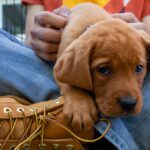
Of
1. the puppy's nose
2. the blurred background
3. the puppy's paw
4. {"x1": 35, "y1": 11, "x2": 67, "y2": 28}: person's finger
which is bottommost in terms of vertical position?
the blurred background

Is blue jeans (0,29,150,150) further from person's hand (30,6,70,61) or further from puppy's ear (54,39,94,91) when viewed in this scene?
puppy's ear (54,39,94,91)

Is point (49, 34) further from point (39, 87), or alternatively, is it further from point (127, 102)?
point (127, 102)

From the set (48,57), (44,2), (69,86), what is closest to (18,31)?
(44,2)

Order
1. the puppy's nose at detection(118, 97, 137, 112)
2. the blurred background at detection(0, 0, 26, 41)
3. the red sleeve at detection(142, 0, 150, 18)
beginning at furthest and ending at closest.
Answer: the blurred background at detection(0, 0, 26, 41) < the red sleeve at detection(142, 0, 150, 18) < the puppy's nose at detection(118, 97, 137, 112)

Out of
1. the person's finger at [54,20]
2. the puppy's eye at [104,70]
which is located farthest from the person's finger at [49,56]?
the puppy's eye at [104,70]

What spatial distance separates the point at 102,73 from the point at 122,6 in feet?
3.12

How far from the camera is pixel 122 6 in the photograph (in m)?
2.48

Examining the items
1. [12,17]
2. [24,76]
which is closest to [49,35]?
[24,76]

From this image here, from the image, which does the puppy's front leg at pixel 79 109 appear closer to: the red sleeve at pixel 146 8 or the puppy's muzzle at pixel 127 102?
the puppy's muzzle at pixel 127 102

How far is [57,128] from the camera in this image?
1.60 meters

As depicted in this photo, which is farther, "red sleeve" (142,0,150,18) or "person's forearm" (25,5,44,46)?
"person's forearm" (25,5,44,46)

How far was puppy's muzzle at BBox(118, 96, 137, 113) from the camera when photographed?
1524 millimetres

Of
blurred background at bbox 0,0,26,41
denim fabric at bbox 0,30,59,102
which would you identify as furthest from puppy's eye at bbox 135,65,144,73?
blurred background at bbox 0,0,26,41

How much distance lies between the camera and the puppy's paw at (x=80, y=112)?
1.57 m
